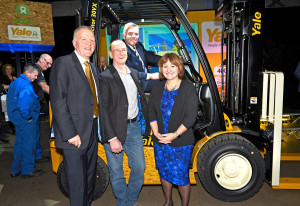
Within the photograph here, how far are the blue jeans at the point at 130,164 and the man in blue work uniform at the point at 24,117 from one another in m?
2.01

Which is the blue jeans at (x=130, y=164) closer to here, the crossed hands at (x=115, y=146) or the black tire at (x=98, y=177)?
the crossed hands at (x=115, y=146)

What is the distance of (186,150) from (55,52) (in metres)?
11.9

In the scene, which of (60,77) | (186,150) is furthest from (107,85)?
(186,150)

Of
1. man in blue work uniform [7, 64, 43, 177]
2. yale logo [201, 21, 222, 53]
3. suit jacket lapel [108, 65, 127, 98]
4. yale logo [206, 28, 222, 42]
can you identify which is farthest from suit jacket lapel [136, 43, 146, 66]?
yale logo [206, 28, 222, 42]

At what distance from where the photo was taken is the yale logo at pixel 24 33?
866 cm

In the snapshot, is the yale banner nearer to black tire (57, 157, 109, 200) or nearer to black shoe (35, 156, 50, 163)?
black shoe (35, 156, 50, 163)

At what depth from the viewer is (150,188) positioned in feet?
11.7

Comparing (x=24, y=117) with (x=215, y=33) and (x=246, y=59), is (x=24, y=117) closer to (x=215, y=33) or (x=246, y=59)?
(x=246, y=59)

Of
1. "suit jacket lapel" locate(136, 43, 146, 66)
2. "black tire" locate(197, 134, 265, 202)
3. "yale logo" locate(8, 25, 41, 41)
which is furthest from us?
"yale logo" locate(8, 25, 41, 41)

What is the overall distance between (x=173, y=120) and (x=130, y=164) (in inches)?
28.6

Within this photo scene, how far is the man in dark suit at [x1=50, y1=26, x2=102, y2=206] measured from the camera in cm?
206

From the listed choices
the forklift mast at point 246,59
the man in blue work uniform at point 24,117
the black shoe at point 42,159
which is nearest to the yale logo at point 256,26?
the forklift mast at point 246,59

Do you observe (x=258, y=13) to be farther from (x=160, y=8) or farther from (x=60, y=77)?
(x=60, y=77)

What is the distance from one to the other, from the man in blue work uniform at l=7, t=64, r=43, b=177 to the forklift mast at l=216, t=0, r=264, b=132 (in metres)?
3.17
